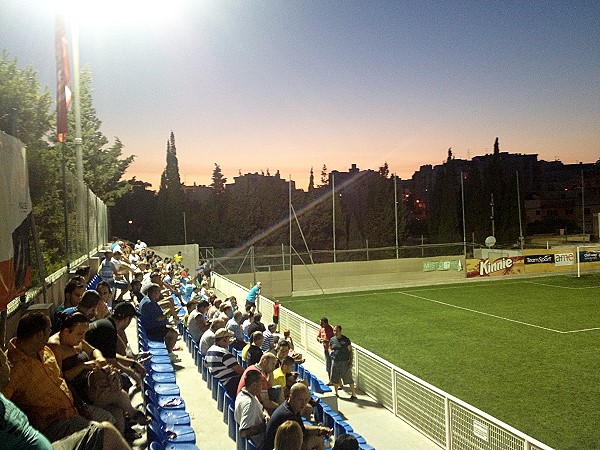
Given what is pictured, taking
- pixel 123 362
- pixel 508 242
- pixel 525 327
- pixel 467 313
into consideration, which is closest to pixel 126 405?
pixel 123 362

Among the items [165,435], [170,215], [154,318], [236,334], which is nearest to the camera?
[165,435]

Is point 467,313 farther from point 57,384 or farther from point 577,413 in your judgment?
point 57,384

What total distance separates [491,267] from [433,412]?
102ft

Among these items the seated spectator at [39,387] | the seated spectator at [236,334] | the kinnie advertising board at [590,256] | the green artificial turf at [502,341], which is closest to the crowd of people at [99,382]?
the seated spectator at [39,387]

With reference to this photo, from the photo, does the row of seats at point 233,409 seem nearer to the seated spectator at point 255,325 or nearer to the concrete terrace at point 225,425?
the concrete terrace at point 225,425

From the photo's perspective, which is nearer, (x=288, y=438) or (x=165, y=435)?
(x=288, y=438)

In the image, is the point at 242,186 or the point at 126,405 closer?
the point at 126,405

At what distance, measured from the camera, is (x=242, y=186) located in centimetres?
6494

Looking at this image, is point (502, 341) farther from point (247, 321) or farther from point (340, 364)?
point (247, 321)

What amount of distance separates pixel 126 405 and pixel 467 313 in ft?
71.7

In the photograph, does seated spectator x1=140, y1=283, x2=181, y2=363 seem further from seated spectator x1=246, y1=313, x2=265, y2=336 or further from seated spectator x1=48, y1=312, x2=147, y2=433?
seated spectator x1=48, y1=312, x2=147, y2=433

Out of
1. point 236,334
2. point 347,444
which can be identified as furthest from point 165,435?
point 236,334

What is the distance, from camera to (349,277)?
36000 mm

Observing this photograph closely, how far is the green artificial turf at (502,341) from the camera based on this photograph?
38.0ft
